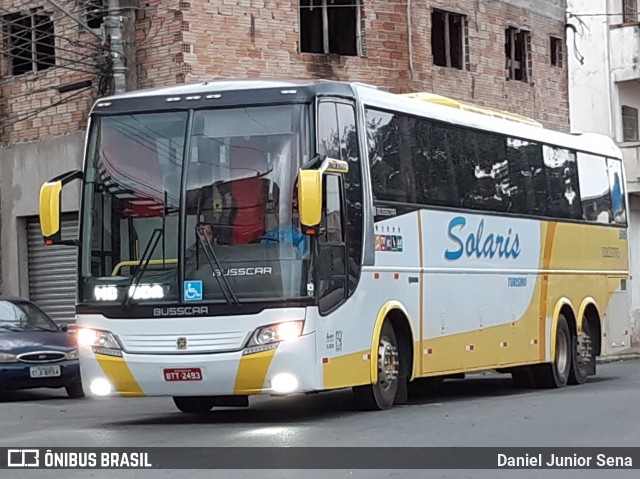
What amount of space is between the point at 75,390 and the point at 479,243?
6.44 m

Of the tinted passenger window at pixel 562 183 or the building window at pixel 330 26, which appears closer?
the tinted passenger window at pixel 562 183

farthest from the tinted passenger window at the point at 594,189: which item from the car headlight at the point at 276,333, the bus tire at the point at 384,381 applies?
the car headlight at the point at 276,333

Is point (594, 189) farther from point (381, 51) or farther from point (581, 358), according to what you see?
point (381, 51)

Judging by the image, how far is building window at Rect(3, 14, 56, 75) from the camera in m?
27.0

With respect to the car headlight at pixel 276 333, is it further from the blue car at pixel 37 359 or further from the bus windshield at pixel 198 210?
the blue car at pixel 37 359

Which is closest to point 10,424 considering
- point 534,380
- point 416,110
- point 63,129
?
point 416,110

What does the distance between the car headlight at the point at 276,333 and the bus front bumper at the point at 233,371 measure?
2.3 inches

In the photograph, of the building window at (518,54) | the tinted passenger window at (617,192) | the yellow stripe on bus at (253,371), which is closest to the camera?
the yellow stripe on bus at (253,371)

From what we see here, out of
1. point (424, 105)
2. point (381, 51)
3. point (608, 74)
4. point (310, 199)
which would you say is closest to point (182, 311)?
point (310, 199)

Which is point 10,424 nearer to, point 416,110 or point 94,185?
point 94,185

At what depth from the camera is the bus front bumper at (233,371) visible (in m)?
13.6

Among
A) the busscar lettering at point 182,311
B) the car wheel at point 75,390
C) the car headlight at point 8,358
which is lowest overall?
the car wheel at point 75,390

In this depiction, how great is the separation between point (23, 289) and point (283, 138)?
48.3 ft

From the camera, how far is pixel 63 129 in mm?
26844
